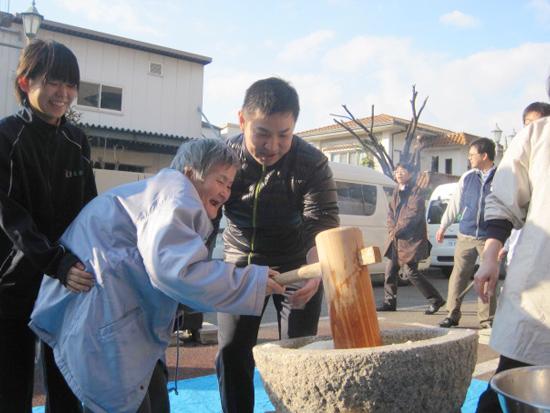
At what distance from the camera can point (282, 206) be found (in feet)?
8.40

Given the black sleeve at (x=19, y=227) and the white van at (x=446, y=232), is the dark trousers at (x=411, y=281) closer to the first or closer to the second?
the white van at (x=446, y=232)

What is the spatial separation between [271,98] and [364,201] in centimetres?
768

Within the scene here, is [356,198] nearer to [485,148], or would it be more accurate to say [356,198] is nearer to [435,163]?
[485,148]

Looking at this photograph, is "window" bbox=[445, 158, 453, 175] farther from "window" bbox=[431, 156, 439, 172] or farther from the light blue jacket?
the light blue jacket

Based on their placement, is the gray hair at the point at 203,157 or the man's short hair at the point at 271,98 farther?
the man's short hair at the point at 271,98

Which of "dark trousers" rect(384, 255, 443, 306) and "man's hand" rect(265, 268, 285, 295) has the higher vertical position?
"man's hand" rect(265, 268, 285, 295)

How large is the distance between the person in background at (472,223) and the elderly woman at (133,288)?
425 centimetres

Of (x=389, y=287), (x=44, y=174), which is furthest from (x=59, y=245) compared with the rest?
(x=389, y=287)

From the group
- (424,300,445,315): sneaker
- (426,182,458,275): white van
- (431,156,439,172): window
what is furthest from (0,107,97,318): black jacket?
(431,156,439,172): window

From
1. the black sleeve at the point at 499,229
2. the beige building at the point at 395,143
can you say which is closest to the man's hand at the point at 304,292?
the black sleeve at the point at 499,229

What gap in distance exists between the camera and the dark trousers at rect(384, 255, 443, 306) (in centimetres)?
673

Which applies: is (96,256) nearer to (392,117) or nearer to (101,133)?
(101,133)

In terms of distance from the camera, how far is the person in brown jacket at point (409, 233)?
6.72 m

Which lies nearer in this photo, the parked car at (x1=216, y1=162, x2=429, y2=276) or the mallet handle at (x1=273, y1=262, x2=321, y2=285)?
the mallet handle at (x1=273, y1=262, x2=321, y2=285)
